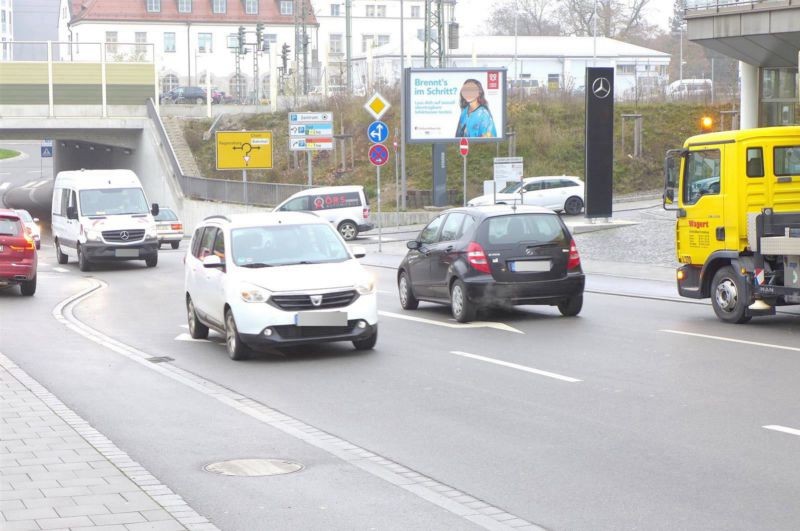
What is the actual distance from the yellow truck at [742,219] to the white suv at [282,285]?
5.03m

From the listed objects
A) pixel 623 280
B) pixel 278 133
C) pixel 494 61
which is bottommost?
pixel 623 280

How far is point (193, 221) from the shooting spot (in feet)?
186

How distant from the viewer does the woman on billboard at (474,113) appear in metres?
49.8

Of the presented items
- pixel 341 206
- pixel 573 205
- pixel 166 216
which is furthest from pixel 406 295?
pixel 573 205

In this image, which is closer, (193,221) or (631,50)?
(193,221)

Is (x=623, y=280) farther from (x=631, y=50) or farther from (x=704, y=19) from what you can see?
(x=631, y=50)

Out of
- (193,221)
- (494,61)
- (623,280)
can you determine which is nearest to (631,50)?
(494,61)

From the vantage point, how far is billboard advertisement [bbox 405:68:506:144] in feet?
162

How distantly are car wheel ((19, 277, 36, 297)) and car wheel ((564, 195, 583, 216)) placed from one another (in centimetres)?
2690

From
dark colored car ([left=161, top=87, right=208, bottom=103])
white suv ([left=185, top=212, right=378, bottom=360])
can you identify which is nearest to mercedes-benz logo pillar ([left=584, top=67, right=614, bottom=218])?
white suv ([left=185, top=212, right=378, bottom=360])

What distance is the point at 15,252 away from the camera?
23.0m

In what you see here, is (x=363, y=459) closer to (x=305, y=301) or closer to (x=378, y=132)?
(x=305, y=301)

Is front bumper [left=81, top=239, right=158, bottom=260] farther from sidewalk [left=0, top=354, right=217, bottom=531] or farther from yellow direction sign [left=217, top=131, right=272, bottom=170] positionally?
yellow direction sign [left=217, top=131, right=272, bottom=170]

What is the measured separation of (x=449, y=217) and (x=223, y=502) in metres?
11.4
